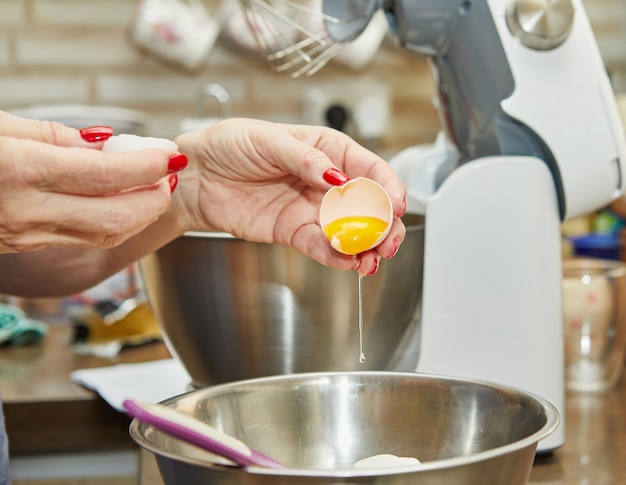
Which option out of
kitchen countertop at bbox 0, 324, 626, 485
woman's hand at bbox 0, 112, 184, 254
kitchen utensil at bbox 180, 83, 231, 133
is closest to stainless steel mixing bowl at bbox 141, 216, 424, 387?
kitchen countertop at bbox 0, 324, 626, 485

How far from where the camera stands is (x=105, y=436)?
116cm

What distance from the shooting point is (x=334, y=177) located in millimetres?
732

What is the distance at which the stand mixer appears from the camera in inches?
35.4

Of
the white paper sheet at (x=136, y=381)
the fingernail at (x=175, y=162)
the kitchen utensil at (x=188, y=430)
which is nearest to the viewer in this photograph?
the kitchen utensil at (x=188, y=430)

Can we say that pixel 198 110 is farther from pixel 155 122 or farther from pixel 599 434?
pixel 599 434

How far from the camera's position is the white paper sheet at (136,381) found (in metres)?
1.11

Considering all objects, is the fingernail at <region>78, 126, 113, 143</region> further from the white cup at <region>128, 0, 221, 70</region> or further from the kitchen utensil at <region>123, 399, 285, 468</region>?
the white cup at <region>128, 0, 221, 70</region>

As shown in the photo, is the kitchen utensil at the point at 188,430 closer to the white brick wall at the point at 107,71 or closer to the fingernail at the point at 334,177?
the fingernail at the point at 334,177

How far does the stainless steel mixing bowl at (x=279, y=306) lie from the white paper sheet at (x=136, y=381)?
0.55 feet

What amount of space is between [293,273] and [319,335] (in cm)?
7

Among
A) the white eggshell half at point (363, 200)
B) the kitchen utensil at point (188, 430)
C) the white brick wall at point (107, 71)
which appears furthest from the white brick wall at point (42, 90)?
the kitchen utensil at point (188, 430)

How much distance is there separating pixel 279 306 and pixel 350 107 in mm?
1634

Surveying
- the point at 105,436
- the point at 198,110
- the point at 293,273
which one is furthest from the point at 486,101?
the point at 198,110

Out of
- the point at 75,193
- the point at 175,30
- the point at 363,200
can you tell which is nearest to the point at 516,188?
the point at 363,200
